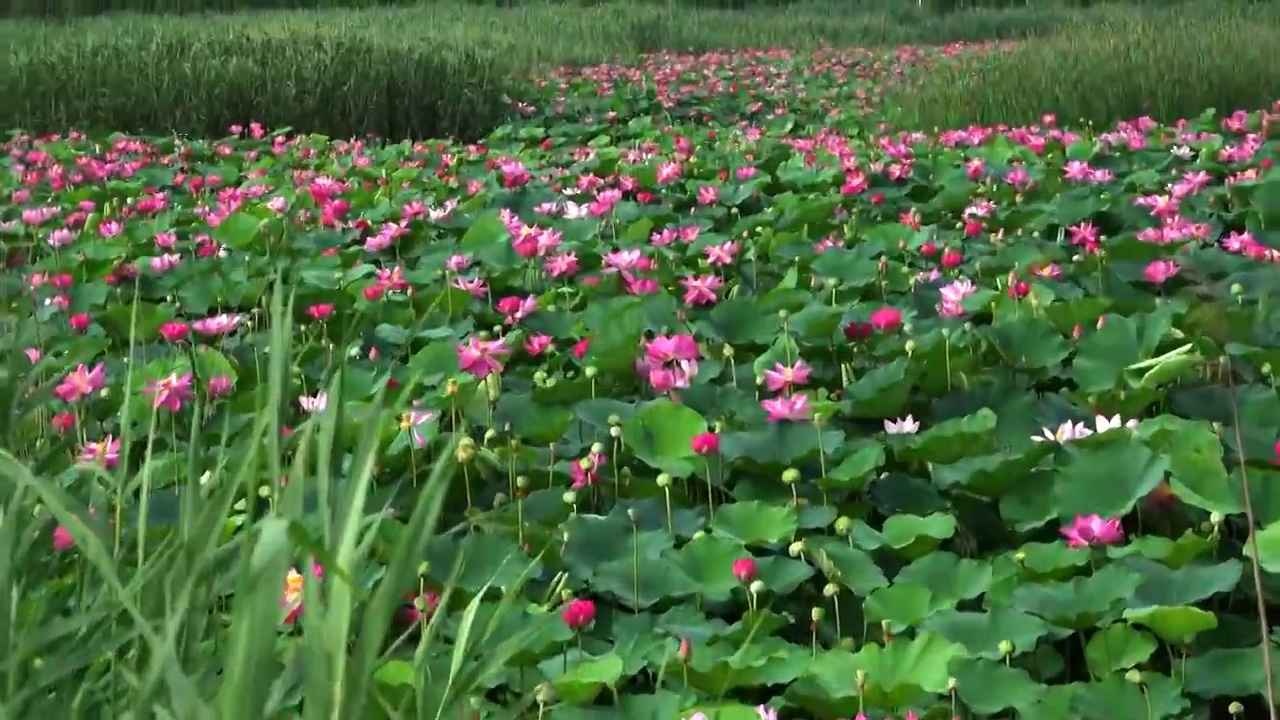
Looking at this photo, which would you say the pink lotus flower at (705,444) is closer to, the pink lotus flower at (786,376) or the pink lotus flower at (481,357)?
the pink lotus flower at (786,376)

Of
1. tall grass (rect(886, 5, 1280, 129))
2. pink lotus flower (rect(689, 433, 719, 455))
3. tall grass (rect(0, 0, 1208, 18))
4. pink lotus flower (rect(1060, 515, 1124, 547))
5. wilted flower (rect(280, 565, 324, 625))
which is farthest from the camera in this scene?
tall grass (rect(0, 0, 1208, 18))

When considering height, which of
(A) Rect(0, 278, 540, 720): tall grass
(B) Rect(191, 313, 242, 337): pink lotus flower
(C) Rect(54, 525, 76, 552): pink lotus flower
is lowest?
(B) Rect(191, 313, 242, 337): pink lotus flower

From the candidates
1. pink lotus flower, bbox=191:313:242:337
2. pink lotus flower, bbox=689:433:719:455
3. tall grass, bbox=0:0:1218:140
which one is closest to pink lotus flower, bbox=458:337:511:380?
pink lotus flower, bbox=689:433:719:455

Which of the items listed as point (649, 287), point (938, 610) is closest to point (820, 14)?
point (649, 287)

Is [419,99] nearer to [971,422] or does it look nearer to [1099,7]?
[971,422]

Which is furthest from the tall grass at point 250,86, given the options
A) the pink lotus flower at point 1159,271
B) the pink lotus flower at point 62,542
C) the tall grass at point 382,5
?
the tall grass at point 382,5

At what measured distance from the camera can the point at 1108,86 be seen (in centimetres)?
514

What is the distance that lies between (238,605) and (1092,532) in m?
0.94

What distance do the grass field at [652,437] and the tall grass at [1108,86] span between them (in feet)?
3.05

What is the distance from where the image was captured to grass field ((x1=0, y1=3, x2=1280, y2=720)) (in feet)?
2.85

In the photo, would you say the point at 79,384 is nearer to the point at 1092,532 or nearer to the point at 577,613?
the point at 577,613

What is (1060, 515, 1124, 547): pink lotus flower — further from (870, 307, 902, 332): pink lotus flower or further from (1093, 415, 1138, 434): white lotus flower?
(870, 307, 902, 332): pink lotus flower

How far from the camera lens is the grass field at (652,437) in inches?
34.2

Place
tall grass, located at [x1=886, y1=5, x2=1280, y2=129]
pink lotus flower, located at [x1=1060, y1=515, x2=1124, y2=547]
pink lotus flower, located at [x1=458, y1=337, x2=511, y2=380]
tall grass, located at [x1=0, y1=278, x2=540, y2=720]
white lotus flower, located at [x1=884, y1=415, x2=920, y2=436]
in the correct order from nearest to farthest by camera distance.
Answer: tall grass, located at [x1=0, y1=278, x2=540, y2=720] < pink lotus flower, located at [x1=1060, y1=515, x2=1124, y2=547] < white lotus flower, located at [x1=884, y1=415, x2=920, y2=436] < pink lotus flower, located at [x1=458, y1=337, x2=511, y2=380] < tall grass, located at [x1=886, y1=5, x2=1280, y2=129]
